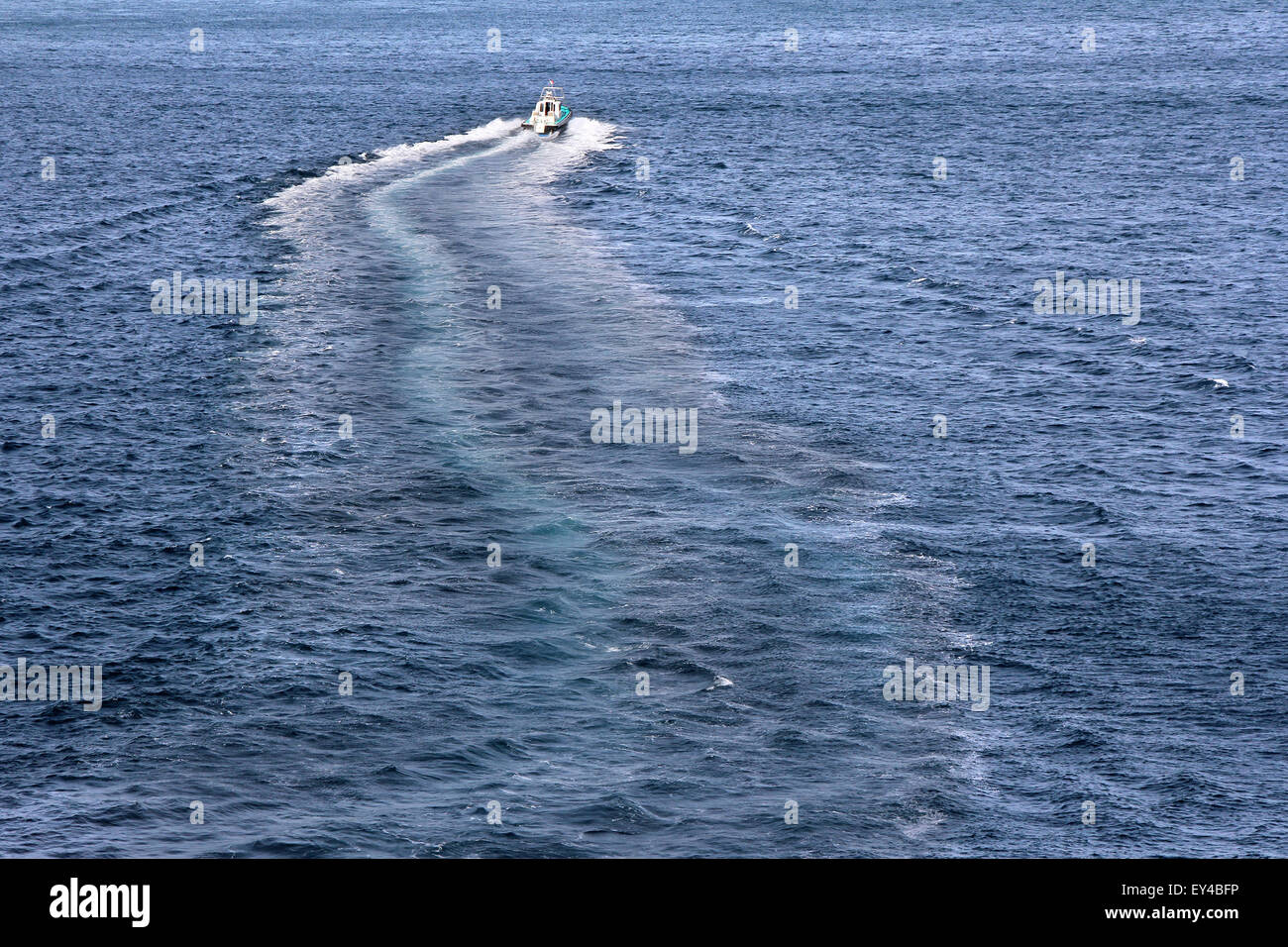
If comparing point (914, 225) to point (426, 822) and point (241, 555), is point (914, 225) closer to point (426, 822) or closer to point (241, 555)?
point (241, 555)

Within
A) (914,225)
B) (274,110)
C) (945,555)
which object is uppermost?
(274,110)

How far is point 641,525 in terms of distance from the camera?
66062 millimetres

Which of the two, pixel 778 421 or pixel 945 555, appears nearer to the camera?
pixel 945 555

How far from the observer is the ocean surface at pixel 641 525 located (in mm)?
46219

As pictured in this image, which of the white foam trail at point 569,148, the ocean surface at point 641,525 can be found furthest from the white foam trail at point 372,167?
the white foam trail at point 569,148

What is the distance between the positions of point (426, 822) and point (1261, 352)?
6780 cm

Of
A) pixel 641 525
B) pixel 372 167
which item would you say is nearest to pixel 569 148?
pixel 372 167

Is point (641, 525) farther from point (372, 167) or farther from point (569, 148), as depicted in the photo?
point (569, 148)

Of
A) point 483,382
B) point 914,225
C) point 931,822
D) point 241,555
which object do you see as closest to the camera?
point 931,822

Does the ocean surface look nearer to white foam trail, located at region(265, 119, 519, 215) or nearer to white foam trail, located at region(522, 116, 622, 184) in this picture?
white foam trail, located at region(265, 119, 519, 215)

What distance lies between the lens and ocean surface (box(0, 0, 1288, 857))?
46.2 m

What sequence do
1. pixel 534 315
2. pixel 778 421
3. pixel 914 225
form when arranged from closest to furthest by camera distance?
pixel 778 421 < pixel 534 315 < pixel 914 225

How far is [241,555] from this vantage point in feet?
204
